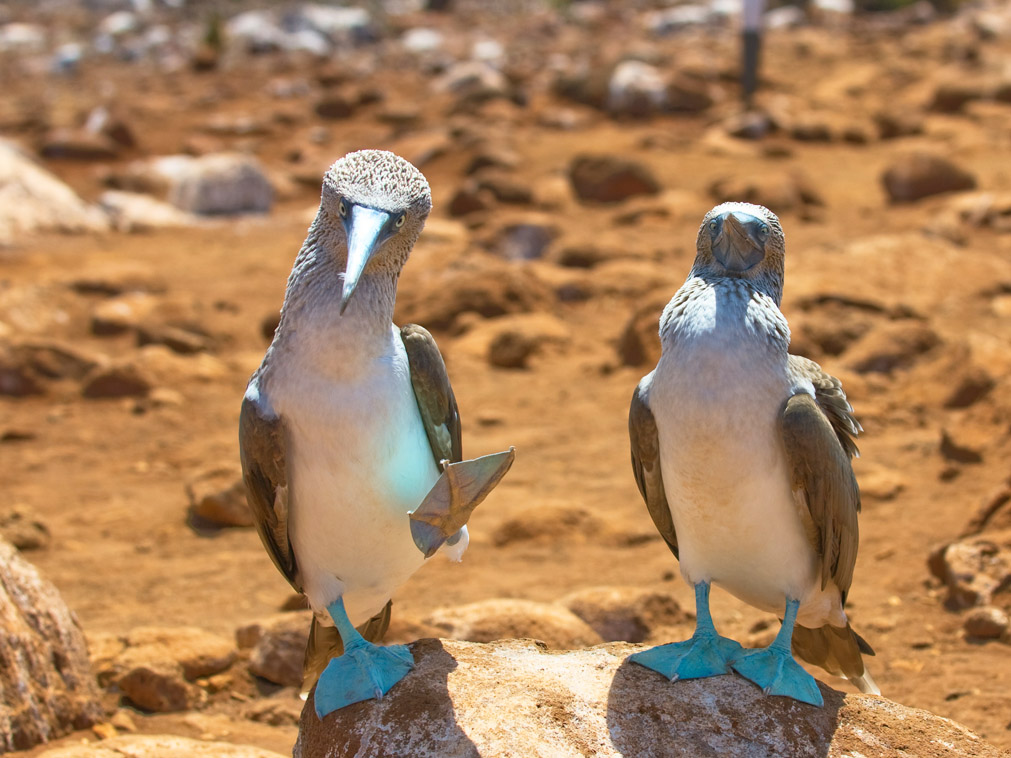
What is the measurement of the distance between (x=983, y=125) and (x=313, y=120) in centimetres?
1296

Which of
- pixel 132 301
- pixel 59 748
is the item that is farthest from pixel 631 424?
pixel 132 301

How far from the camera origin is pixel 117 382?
10.8 metres

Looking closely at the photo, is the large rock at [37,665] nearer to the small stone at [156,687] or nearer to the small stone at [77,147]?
the small stone at [156,687]

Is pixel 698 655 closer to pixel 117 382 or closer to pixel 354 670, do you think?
pixel 354 670

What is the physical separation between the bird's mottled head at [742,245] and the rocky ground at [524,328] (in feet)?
7.66

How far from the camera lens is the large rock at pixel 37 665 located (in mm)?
4746

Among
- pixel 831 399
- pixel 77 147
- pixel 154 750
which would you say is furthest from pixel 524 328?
pixel 77 147

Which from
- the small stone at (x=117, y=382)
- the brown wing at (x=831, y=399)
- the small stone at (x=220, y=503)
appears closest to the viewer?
the brown wing at (x=831, y=399)

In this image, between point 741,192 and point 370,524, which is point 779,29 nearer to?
point 741,192

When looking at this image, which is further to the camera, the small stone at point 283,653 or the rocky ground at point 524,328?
the rocky ground at point 524,328

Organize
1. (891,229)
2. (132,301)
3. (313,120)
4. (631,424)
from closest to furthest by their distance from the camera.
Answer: (631,424), (132,301), (891,229), (313,120)

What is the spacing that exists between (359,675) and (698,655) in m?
1.17

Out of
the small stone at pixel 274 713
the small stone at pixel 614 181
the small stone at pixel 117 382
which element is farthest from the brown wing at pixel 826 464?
the small stone at pixel 614 181

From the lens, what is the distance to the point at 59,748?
187 inches
